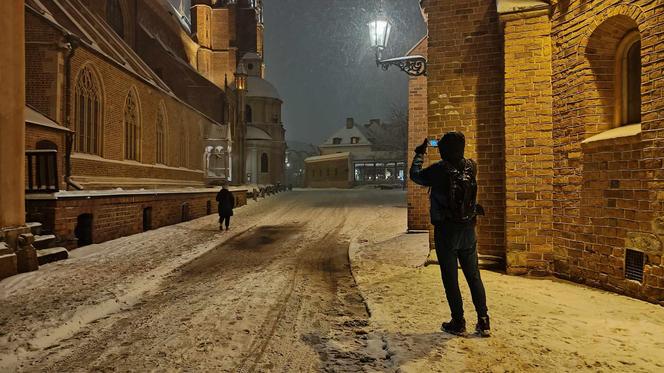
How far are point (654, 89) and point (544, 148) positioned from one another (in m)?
1.70

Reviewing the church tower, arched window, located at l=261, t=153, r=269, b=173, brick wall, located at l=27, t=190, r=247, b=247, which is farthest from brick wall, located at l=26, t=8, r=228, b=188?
arched window, located at l=261, t=153, r=269, b=173

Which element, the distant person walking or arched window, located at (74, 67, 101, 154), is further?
arched window, located at (74, 67, 101, 154)

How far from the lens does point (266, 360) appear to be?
3611 millimetres

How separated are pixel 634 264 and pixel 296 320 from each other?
435 cm

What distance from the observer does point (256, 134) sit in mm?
49406

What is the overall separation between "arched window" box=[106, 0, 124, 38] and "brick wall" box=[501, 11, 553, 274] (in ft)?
89.0

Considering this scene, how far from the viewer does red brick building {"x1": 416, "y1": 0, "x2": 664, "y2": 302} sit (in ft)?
16.5

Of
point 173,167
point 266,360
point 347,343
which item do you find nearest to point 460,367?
point 347,343

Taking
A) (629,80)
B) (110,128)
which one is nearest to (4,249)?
A: (629,80)

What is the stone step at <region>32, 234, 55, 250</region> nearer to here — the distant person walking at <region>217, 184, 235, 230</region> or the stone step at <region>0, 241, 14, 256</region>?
the stone step at <region>0, 241, 14, 256</region>

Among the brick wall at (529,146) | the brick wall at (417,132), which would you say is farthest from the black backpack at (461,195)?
the brick wall at (417,132)

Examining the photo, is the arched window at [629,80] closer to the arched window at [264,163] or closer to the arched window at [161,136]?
the arched window at [161,136]

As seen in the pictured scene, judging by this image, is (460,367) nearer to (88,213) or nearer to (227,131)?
(88,213)

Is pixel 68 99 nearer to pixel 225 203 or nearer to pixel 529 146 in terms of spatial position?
pixel 225 203
